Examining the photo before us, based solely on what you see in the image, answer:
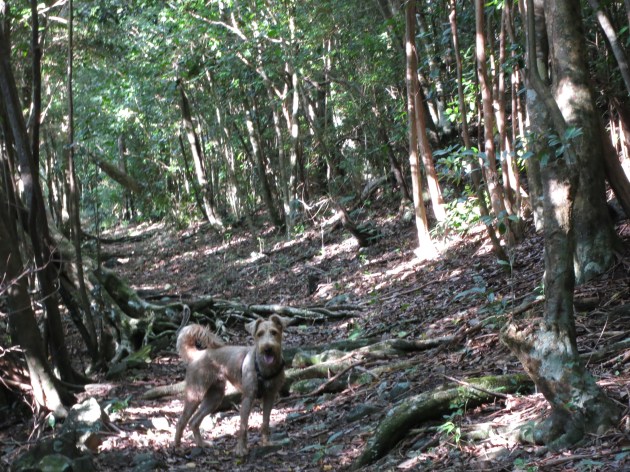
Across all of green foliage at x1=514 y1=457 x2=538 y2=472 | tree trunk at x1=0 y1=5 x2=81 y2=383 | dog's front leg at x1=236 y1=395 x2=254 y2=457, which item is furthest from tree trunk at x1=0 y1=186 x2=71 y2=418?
green foliage at x1=514 y1=457 x2=538 y2=472

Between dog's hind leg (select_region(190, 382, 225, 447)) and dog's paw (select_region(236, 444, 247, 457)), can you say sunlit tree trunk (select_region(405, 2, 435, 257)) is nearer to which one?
dog's hind leg (select_region(190, 382, 225, 447))

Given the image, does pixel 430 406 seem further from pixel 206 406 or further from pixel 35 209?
pixel 35 209

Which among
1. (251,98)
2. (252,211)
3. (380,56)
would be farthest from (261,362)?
(252,211)

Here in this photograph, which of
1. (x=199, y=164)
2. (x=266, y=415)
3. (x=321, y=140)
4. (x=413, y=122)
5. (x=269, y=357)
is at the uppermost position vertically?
(x=199, y=164)

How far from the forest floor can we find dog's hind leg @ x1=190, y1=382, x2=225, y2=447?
0.13m

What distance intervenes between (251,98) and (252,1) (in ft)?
22.7

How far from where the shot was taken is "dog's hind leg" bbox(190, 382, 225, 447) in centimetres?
760

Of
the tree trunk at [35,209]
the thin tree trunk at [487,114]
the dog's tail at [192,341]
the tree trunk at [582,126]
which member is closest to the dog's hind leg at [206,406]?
the dog's tail at [192,341]

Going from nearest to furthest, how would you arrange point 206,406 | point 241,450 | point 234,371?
point 241,450, point 234,371, point 206,406

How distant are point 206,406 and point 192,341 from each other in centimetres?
75

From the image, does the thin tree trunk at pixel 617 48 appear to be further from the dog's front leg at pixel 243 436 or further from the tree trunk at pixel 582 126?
the dog's front leg at pixel 243 436

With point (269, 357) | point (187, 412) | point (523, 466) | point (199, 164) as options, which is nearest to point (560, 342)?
point (523, 466)

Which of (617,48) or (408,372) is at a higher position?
(617,48)

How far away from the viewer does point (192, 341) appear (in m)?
7.96
